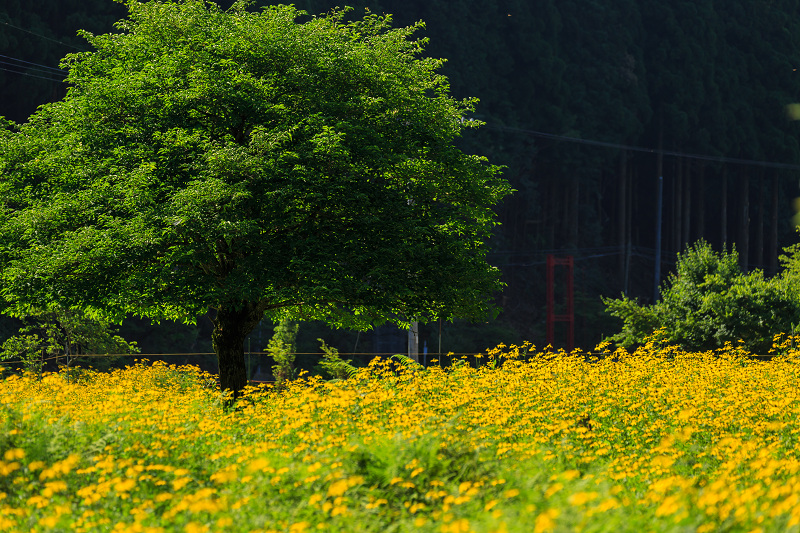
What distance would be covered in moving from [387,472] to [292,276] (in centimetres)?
609

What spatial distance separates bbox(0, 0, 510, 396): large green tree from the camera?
1208 cm

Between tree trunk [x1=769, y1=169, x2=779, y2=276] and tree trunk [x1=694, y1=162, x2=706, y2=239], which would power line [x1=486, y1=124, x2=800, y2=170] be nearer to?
tree trunk [x1=769, y1=169, x2=779, y2=276]

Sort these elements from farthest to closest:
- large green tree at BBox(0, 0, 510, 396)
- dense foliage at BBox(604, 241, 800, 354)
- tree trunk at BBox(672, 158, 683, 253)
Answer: tree trunk at BBox(672, 158, 683, 253), dense foliage at BBox(604, 241, 800, 354), large green tree at BBox(0, 0, 510, 396)

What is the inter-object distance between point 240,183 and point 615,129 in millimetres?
42225

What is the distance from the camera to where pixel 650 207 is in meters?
56.1

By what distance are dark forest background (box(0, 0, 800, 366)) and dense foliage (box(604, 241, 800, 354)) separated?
14694 mm

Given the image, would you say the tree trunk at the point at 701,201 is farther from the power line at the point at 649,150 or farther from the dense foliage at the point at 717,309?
the dense foliage at the point at 717,309

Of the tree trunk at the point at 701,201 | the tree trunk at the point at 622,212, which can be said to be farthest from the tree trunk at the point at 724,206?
the tree trunk at the point at 622,212

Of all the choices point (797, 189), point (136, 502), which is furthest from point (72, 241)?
point (797, 189)

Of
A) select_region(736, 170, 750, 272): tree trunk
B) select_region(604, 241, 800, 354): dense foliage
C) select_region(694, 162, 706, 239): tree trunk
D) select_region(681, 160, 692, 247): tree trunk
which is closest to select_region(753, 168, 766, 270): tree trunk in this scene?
select_region(736, 170, 750, 272): tree trunk

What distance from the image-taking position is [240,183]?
11.6 meters

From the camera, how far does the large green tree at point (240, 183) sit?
12078mm

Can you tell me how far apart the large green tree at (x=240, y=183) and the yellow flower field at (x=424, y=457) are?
1685 mm

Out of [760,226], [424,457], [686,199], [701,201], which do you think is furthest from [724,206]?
[424,457]
